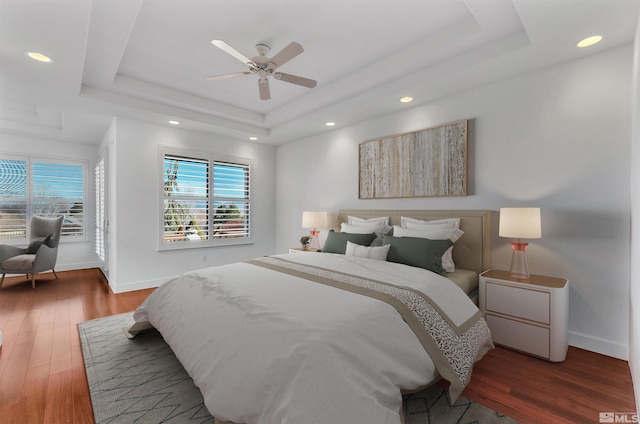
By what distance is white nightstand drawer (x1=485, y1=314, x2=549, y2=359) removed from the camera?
239 cm

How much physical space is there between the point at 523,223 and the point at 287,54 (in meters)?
2.47

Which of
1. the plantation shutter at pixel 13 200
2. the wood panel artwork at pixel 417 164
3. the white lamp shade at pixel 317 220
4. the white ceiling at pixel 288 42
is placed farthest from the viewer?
the plantation shutter at pixel 13 200

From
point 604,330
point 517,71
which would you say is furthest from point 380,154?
point 604,330

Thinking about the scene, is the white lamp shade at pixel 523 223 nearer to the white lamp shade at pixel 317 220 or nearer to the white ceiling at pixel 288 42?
the white ceiling at pixel 288 42

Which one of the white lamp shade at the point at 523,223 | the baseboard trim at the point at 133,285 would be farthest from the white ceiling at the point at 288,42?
the baseboard trim at the point at 133,285

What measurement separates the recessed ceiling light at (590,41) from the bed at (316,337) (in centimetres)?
219

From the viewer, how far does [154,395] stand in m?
1.96

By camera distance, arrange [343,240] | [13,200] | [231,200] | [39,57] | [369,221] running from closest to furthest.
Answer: [39,57], [343,240], [369,221], [13,200], [231,200]

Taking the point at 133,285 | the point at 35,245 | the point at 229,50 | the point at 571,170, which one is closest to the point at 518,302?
the point at 571,170

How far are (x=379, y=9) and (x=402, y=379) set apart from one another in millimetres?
2631

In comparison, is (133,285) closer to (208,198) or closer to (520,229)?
(208,198)

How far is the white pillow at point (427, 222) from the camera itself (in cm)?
320

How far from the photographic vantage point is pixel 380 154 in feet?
13.4

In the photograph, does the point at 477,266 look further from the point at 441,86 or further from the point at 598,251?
the point at 441,86
